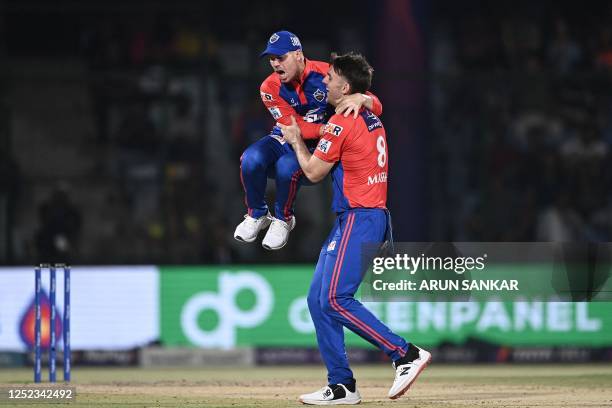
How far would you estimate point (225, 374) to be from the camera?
1370 cm

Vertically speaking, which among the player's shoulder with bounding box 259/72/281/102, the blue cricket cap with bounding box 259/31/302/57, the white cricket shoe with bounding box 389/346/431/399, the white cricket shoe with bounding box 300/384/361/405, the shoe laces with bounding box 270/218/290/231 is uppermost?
the blue cricket cap with bounding box 259/31/302/57

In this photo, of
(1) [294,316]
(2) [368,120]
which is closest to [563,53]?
(1) [294,316]

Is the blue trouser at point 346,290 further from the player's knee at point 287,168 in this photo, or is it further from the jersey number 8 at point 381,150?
the player's knee at point 287,168

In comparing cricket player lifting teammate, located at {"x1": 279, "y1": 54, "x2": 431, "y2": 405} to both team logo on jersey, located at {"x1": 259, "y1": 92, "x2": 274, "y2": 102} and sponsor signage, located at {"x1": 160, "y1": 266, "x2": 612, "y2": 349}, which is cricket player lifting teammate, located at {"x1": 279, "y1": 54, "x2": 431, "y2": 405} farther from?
sponsor signage, located at {"x1": 160, "y1": 266, "x2": 612, "y2": 349}

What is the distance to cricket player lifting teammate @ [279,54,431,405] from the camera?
8.73 meters

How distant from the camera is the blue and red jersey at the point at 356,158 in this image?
870 centimetres

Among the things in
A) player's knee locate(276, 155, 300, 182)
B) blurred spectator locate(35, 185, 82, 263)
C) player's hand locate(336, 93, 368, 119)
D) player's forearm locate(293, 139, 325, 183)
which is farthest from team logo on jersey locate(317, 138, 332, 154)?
blurred spectator locate(35, 185, 82, 263)

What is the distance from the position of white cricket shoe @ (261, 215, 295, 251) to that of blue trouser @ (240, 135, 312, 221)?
12 centimetres

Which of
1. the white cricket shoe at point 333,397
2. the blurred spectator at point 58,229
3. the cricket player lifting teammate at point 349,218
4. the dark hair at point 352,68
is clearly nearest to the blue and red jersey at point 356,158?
the cricket player lifting teammate at point 349,218

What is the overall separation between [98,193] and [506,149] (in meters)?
5.84

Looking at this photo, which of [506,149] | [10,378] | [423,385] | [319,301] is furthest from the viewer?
[506,149]

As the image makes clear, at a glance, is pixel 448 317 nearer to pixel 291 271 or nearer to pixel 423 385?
pixel 291 271

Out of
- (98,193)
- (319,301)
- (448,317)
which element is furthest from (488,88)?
(319,301)

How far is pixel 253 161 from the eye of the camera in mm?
9195
